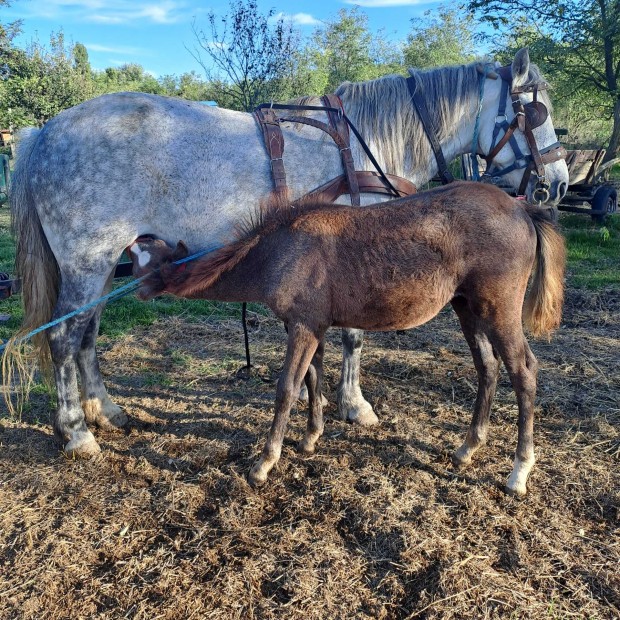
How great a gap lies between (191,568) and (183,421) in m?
1.58

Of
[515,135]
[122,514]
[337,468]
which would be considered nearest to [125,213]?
[122,514]

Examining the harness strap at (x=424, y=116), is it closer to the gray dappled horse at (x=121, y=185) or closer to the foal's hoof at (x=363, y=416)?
the gray dappled horse at (x=121, y=185)

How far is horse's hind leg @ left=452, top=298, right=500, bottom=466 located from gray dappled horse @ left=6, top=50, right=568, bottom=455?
0.80 meters

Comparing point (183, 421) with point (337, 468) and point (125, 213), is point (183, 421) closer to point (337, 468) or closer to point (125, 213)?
point (337, 468)

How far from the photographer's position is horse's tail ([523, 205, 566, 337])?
9.55ft

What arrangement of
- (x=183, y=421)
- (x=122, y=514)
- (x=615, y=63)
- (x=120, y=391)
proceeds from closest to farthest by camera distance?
1. (x=122, y=514)
2. (x=183, y=421)
3. (x=120, y=391)
4. (x=615, y=63)

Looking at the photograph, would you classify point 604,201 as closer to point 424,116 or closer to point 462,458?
point 424,116

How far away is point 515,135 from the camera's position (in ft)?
12.4

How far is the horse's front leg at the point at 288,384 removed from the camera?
2.83 m

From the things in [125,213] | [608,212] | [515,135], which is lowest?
[608,212]

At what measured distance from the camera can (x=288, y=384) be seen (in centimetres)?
288

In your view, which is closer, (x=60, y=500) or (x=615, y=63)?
(x=60, y=500)

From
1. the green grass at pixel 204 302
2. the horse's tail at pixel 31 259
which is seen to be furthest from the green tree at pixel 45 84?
the horse's tail at pixel 31 259

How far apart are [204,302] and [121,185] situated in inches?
136
